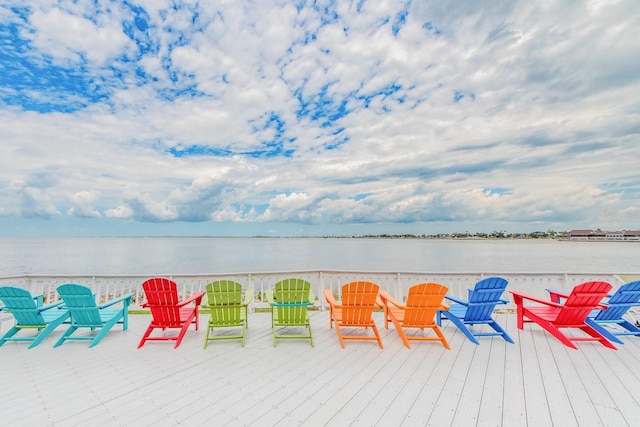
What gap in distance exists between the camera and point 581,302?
13.6 ft

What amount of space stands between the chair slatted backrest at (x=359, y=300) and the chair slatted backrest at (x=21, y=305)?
4.85m

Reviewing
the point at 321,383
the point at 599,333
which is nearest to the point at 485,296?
the point at 599,333

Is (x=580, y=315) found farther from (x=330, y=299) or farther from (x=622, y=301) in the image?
(x=330, y=299)

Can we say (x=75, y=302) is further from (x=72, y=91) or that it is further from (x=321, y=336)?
(x=72, y=91)

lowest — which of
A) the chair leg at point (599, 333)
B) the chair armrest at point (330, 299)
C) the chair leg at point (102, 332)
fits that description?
the chair leg at point (599, 333)

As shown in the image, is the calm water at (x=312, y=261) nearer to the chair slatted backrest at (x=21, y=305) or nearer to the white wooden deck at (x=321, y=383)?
the white wooden deck at (x=321, y=383)

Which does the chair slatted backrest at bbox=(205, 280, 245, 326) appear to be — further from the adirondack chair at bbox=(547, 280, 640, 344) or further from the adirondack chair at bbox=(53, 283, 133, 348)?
the adirondack chair at bbox=(547, 280, 640, 344)

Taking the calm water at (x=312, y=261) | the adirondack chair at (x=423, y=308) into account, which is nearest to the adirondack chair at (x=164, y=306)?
the adirondack chair at (x=423, y=308)

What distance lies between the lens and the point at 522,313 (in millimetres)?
4820

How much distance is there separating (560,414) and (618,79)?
34.8ft

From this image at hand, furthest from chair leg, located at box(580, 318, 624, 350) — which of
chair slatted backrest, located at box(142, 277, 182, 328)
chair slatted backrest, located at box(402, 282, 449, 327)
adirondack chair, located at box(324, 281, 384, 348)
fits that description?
chair slatted backrest, located at box(142, 277, 182, 328)

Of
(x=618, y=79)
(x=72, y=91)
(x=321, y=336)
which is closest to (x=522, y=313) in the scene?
(x=321, y=336)

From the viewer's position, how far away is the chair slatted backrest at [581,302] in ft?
13.3

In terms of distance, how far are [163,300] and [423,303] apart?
13.4 feet
